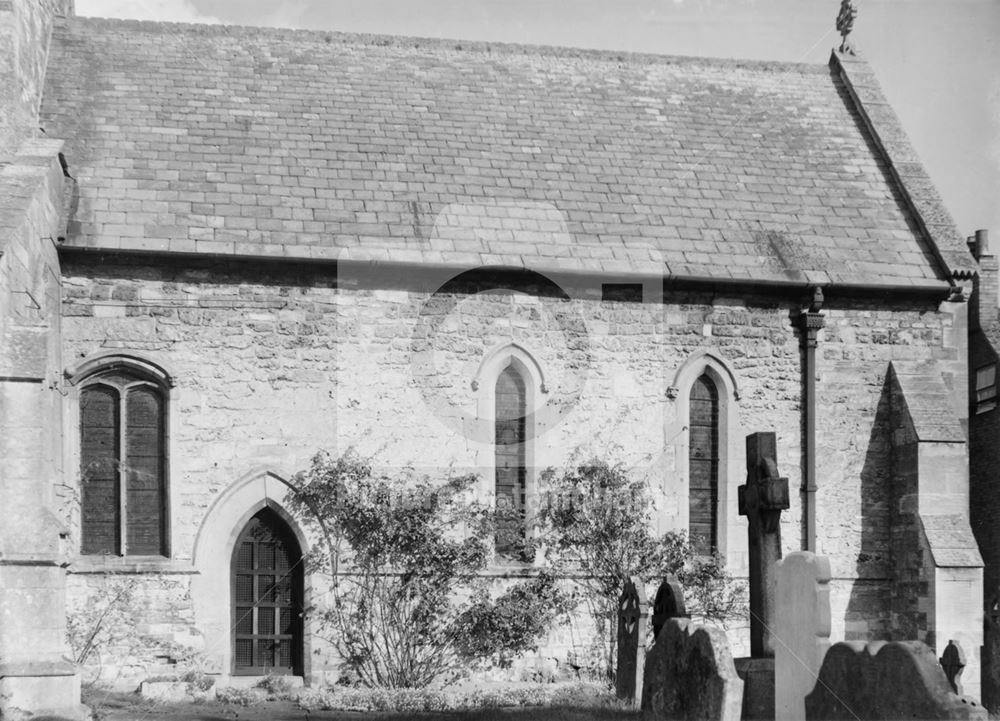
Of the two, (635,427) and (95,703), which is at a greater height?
(635,427)

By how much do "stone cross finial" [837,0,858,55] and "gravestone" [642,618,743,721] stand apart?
45.3 ft

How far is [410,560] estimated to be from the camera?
52.6 ft

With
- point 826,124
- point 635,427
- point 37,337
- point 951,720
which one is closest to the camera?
point 951,720

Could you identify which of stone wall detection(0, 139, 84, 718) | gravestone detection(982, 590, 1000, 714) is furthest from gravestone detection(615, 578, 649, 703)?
stone wall detection(0, 139, 84, 718)

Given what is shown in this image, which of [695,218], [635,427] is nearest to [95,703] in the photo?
[635,427]

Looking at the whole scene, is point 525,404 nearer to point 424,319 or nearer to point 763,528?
point 424,319

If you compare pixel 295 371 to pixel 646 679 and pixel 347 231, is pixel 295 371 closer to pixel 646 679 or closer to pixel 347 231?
pixel 347 231

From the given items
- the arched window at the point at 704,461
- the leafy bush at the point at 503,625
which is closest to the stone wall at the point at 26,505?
the leafy bush at the point at 503,625

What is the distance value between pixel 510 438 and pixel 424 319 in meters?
1.96

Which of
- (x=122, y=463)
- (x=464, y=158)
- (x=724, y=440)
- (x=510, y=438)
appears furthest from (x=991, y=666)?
(x=122, y=463)

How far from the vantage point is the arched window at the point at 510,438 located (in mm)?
16844

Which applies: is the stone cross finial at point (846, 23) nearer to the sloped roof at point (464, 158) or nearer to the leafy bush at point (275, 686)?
the sloped roof at point (464, 158)

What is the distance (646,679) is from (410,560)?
5.23 m

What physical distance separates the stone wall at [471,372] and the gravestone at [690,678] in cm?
568
